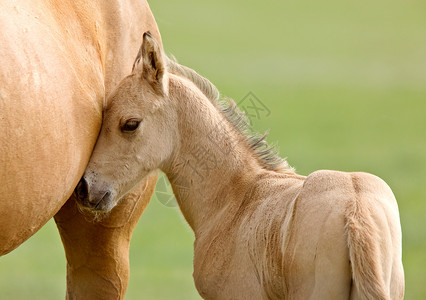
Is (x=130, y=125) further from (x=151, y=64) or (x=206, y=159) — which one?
(x=206, y=159)

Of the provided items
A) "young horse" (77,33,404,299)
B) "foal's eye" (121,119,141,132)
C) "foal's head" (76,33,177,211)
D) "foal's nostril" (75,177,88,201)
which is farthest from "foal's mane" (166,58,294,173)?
"foal's nostril" (75,177,88,201)

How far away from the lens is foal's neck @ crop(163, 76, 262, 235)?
4.68 metres

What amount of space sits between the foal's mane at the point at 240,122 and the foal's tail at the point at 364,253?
1.07 meters

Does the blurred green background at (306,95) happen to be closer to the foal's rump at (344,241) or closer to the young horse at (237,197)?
the young horse at (237,197)

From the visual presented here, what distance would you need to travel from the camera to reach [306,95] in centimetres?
2091

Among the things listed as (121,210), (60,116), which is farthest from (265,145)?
(60,116)

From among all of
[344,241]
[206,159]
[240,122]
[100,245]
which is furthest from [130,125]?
[344,241]

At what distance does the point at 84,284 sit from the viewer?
5.03 metres

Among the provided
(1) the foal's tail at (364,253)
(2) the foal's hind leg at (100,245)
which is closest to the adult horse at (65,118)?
(2) the foal's hind leg at (100,245)

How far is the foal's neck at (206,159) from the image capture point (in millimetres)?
4684

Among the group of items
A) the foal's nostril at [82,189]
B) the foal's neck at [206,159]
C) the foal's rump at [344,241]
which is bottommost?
the foal's nostril at [82,189]

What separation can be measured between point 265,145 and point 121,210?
875 mm

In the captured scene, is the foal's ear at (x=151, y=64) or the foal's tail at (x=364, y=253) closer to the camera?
the foal's tail at (x=364, y=253)

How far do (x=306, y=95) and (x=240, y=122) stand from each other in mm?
16214
